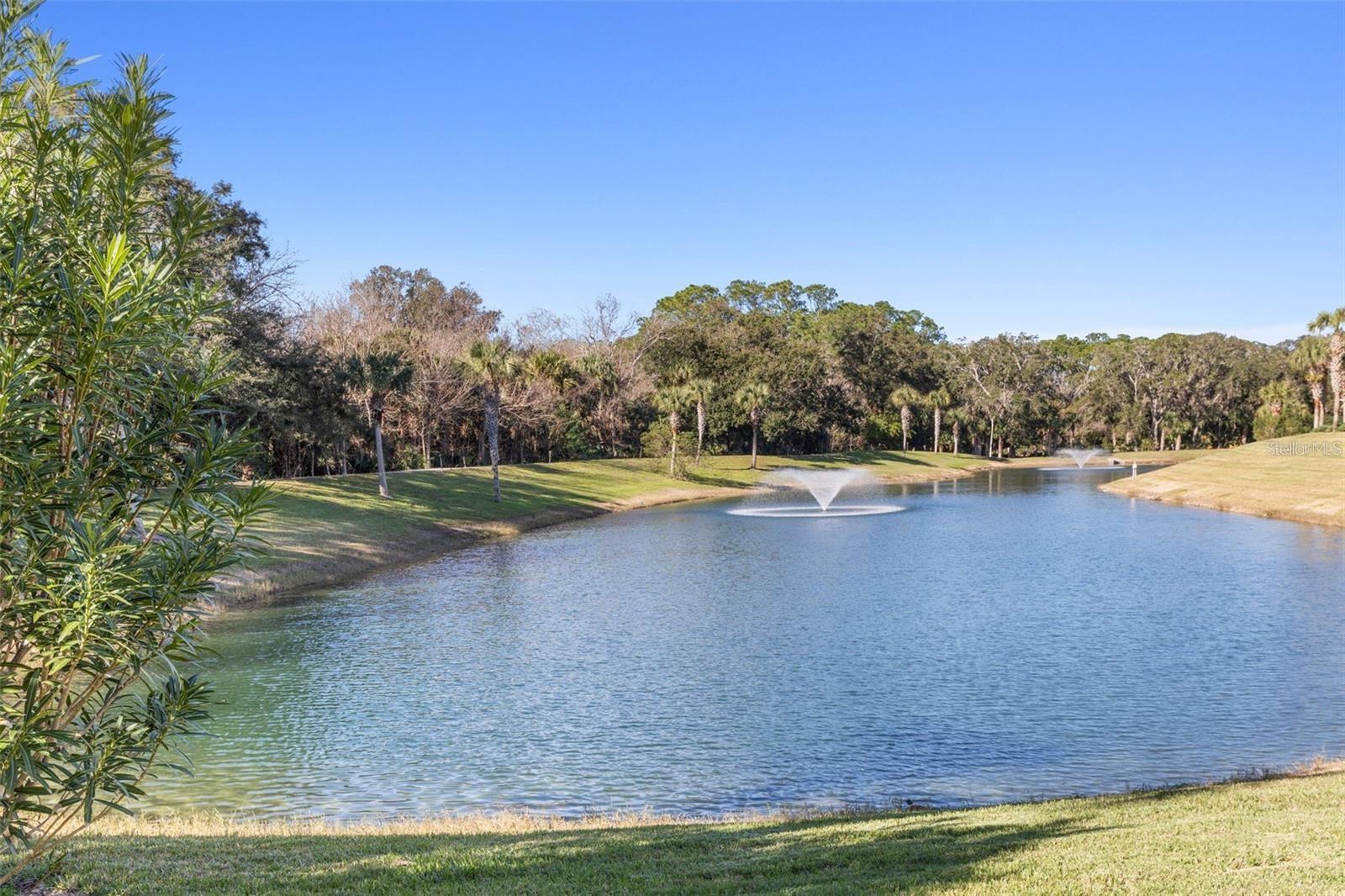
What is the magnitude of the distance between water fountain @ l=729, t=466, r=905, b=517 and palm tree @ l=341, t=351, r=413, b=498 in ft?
71.6

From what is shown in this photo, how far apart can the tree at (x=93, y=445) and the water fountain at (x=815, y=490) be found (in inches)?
2177

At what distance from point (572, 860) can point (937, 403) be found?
112 meters

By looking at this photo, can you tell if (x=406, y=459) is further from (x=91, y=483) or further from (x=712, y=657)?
(x=91, y=483)

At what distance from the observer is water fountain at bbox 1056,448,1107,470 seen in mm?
119363

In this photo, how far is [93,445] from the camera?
23.4 feet

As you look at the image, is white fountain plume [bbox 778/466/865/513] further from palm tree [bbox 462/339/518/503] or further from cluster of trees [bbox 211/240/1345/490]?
palm tree [bbox 462/339/518/503]

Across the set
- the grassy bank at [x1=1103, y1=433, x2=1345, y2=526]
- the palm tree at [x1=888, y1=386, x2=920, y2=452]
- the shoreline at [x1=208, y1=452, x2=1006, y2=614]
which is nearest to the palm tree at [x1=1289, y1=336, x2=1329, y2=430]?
the grassy bank at [x1=1103, y1=433, x2=1345, y2=526]

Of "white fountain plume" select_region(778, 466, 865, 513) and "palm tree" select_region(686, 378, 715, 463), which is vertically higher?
"palm tree" select_region(686, 378, 715, 463)

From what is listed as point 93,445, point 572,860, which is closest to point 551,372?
point 572,860

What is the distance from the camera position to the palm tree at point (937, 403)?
118 m

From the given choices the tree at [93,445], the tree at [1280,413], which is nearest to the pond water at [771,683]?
the tree at [93,445]

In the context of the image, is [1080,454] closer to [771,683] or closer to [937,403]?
[937,403]

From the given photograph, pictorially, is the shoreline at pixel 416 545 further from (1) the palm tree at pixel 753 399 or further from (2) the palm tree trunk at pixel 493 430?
(1) the palm tree at pixel 753 399

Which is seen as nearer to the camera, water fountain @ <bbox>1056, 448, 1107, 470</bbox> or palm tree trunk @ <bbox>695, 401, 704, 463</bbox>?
palm tree trunk @ <bbox>695, 401, 704, 463</bbox>
